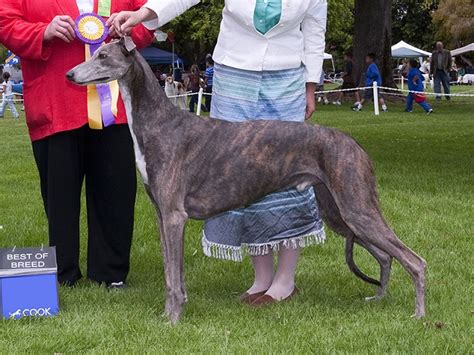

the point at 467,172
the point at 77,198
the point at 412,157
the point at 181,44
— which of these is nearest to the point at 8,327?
the point at 77,198

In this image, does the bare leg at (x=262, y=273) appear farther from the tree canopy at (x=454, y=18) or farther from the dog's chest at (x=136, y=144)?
the tree canopy at (x=454, y=18)

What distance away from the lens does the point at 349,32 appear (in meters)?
71.3

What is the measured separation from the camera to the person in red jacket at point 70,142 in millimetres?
5699

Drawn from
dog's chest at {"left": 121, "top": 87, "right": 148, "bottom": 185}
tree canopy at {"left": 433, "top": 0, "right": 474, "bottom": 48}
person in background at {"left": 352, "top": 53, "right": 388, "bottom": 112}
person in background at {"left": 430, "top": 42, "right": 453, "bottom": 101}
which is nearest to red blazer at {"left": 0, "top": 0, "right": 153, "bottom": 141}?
dog's chest at {"left": 121, "top": 87, "right": 148, "bottom": 185}

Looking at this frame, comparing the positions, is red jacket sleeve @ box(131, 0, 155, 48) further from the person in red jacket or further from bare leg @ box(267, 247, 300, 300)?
bare leg @ box(267, 247, 300, 300)

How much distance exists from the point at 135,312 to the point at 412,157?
9555 millimetres

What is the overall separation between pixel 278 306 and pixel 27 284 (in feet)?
5.42

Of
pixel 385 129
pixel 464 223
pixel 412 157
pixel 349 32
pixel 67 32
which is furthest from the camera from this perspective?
pixel 349 32

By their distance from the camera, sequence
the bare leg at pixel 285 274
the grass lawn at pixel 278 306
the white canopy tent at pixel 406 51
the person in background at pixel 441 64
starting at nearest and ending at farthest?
the grass lawn at pixel 278 306 → the bare leg at pixel 285 274 → the person in background at pixel 441 64 → the white canopy tent at pixel 406 51

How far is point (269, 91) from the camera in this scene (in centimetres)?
572

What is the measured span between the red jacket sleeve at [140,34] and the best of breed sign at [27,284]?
5.37ft

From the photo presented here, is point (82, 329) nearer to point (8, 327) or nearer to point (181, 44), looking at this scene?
point (8, 327)

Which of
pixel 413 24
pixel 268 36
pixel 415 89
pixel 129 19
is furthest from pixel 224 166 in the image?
pixel 413 24

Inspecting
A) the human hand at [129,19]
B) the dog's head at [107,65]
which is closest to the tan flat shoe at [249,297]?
the dog's head at [107,65]
